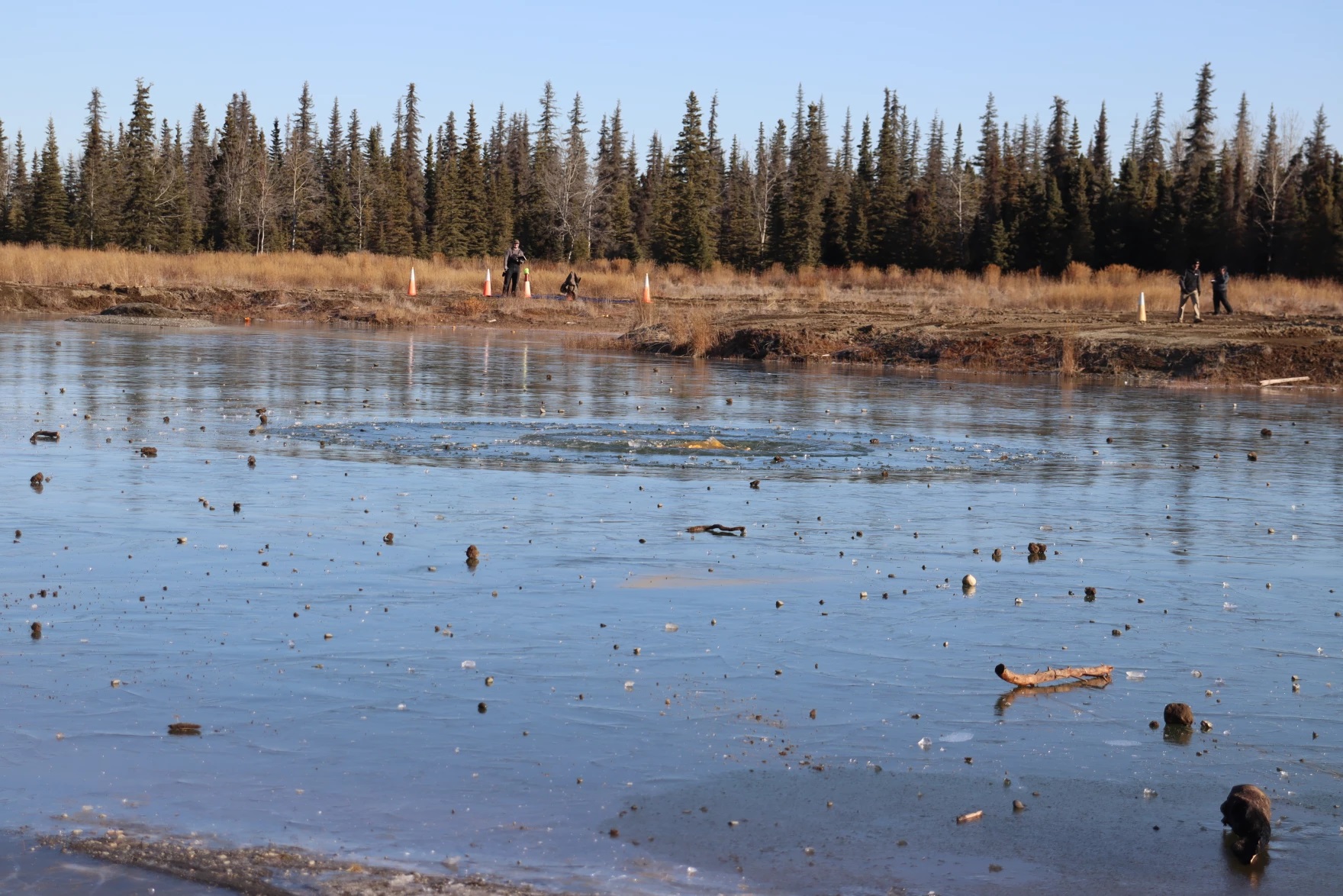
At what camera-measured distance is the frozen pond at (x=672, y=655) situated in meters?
4.86

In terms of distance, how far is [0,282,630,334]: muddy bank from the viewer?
4512cm

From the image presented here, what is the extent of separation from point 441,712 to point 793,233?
89273mm

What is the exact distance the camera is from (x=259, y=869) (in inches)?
174

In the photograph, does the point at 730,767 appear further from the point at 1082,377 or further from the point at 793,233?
the point at 793,233

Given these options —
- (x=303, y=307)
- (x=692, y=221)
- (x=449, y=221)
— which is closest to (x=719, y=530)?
(x=303, y=307)

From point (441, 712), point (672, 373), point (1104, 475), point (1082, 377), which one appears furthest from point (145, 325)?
point (441, 712)

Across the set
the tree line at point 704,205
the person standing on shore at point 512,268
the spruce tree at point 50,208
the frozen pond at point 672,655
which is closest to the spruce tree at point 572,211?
the tree line at point 704,205

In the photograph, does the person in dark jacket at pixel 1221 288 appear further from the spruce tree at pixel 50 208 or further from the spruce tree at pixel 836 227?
the spruce tree at pixel 50 208

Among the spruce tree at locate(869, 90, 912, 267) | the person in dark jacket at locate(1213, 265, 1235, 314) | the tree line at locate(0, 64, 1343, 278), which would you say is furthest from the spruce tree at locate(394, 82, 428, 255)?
the person in dark jacket at locate(1213, 265, 1235, 314)

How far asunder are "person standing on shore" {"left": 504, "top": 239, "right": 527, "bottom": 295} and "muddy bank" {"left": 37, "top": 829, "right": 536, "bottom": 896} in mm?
44432

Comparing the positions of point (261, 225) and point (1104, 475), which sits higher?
point (261, 225)

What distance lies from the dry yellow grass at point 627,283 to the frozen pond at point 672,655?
33625mm

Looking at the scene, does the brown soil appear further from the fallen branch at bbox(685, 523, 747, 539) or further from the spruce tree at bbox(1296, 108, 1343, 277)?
the spruce tree at bbox(1296, 108, 1343, 277)

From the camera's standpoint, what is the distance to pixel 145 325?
3884cm
